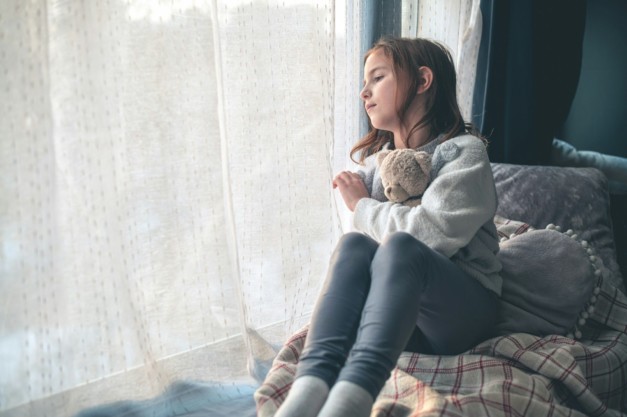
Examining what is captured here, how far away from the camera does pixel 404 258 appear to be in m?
1.00

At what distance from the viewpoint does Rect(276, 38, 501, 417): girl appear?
895 millimetres

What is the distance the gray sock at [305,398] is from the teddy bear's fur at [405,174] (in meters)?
0.49

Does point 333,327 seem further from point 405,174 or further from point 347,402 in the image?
point 405,174

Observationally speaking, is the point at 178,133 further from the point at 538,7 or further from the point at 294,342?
the point at 538,7

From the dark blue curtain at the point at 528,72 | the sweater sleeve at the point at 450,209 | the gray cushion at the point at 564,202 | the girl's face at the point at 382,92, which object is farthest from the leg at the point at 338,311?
the dark blue curtain at the point at 528,72

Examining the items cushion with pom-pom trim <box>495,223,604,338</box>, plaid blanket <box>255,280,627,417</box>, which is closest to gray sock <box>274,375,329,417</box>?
plaid blanket <box>255,280,627,417</box>

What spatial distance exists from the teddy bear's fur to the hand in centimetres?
8

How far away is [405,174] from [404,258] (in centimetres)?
→ 26

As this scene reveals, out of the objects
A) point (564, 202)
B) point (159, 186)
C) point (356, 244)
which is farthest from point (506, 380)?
point (159, 186)

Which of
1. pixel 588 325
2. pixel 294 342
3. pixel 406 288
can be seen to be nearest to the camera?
pixel 406 288

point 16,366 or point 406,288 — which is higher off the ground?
point 406,288

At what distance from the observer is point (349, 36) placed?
166 centimetres

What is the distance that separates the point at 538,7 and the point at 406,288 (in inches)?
55.9

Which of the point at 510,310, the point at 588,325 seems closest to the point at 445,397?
the point at 510,310
